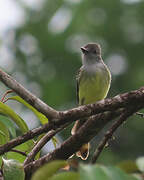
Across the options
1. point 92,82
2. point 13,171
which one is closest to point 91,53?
point 92,82

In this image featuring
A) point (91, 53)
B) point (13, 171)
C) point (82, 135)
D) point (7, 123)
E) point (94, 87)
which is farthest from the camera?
point (91, 53)

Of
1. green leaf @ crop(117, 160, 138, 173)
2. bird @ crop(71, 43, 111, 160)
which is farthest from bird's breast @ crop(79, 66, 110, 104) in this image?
green leaf @ crop(117, 160, 138, 173)

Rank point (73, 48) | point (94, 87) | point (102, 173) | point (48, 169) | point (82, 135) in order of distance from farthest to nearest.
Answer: point (73, 48) → point (94, 87) → point (82, 135) → point (48, 169) → point (102, 173)

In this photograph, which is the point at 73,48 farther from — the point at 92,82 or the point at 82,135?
the point at 82,135

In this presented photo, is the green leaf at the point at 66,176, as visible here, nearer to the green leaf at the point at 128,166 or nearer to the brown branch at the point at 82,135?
the green leaf at the point at 128,166

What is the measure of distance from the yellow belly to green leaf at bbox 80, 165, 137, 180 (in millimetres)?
3186

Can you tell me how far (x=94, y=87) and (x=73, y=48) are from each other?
19.7 ft

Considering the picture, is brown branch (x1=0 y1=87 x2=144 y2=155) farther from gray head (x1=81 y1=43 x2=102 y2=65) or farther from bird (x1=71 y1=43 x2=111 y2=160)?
gray head (x1=81 y1=43 x2=102 y2=65)

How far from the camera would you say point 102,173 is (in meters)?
1.57

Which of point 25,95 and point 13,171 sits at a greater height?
point 25,95

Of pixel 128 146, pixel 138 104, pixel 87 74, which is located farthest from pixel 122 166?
pixel 128 146

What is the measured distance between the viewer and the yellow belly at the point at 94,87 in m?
4.80

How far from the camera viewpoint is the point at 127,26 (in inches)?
471

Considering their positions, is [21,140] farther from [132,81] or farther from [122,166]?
[132,81]
